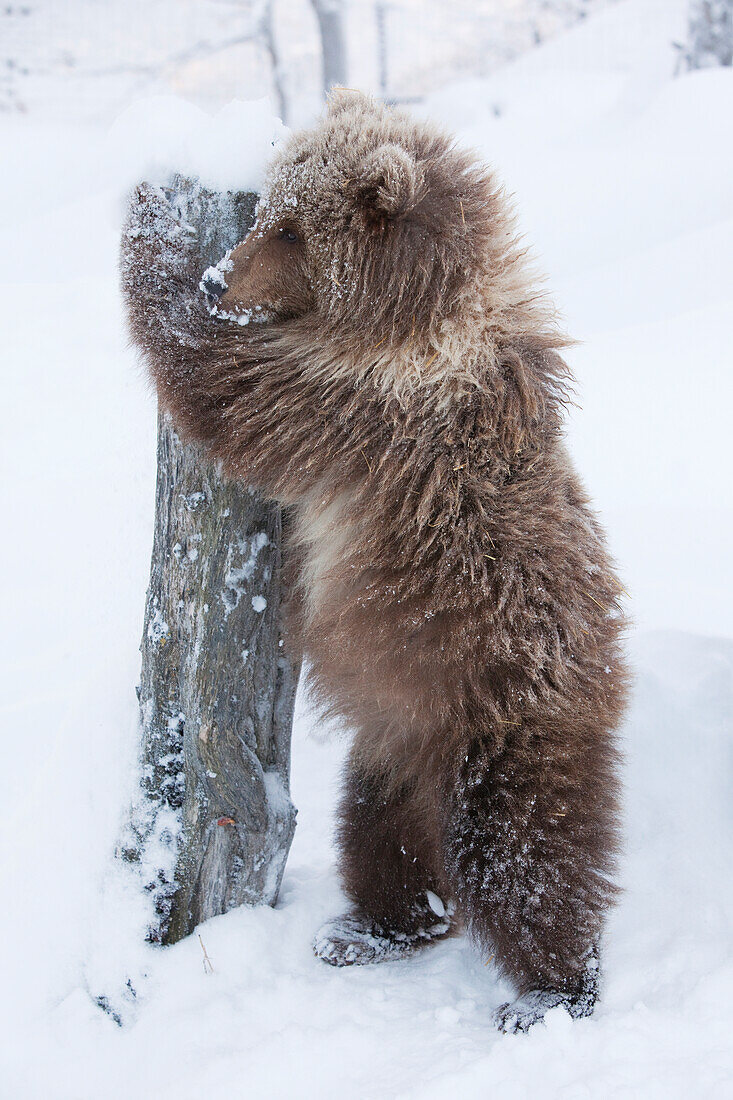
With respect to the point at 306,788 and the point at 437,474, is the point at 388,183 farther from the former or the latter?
the point at 306,788

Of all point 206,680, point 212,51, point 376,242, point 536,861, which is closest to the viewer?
point 536,861

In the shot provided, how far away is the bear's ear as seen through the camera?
2477 millimetres

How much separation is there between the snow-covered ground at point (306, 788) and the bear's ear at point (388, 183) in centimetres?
41

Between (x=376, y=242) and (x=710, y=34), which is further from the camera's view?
(x=710, y=34)

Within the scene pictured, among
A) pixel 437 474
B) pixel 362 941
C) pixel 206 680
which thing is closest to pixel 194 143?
pixel 437 474

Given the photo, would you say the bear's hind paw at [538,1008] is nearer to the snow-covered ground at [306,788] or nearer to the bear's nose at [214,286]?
the snow-covered ground at [306,788]

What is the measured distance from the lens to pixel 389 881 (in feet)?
10.4

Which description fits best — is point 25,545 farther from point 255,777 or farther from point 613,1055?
point 613,1055

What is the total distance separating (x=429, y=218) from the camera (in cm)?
252

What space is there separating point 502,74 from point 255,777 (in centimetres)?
2286

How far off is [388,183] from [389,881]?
2499 millimetres

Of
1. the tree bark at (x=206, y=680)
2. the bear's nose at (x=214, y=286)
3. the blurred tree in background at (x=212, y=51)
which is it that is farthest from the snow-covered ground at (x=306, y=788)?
the blurred tree in background at (x=212, y=51)

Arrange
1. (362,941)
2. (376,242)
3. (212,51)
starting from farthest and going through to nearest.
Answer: (212,51), (362,941), (376,242)

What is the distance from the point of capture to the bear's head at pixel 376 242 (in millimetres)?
2525
